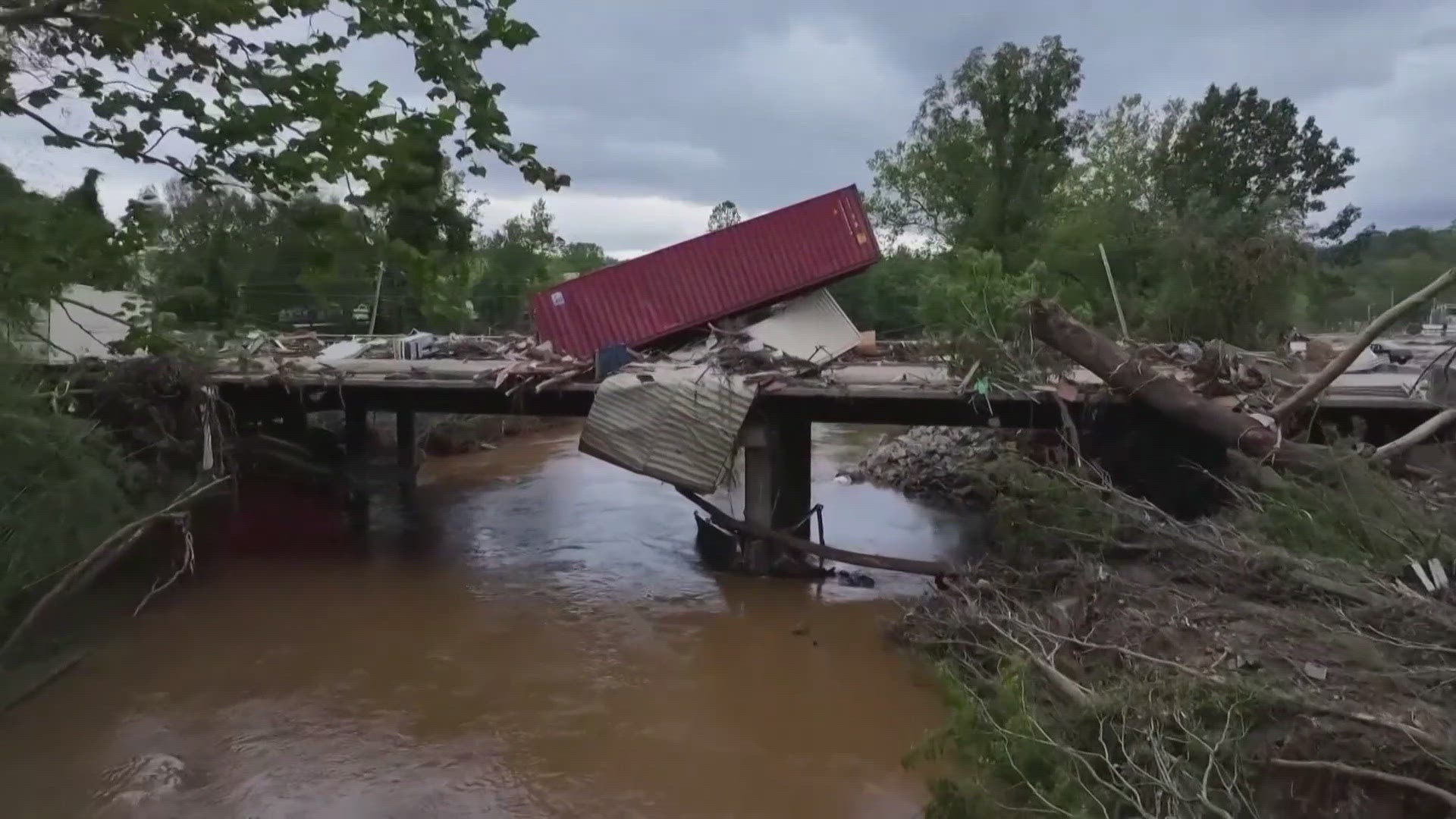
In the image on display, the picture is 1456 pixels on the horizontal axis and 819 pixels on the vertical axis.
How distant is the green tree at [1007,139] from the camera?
33.2 m

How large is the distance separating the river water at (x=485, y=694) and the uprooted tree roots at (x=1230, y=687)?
5.05 ft

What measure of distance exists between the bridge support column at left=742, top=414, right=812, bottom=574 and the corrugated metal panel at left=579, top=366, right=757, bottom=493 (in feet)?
3.94

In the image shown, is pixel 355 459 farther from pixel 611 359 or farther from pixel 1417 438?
pixel 1417 438

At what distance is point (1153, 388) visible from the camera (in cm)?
877

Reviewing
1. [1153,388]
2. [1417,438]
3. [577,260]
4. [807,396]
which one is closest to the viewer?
[1417,438]

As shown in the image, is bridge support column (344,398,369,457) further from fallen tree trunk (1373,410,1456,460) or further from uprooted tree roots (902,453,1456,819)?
fallen tree trunk (1373,410,1456,460)

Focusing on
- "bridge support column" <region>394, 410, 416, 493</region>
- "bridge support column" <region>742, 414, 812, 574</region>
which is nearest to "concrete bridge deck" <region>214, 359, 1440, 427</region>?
"bridge support column" <region>742, 414, 812, 574</region>

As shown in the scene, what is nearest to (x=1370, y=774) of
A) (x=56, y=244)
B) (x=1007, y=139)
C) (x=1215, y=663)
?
(x=1215, y=663)

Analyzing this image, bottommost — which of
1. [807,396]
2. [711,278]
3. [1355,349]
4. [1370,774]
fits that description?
[1370,774]

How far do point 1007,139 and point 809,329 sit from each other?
23127 mm

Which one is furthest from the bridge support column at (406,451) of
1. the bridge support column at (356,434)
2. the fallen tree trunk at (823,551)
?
the fallen tree trunk at (823,551)

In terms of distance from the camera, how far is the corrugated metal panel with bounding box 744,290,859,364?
13812 mm

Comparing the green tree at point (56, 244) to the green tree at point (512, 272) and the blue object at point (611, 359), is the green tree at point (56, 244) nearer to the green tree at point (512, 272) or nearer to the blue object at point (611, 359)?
the blue object at point (611, 359)

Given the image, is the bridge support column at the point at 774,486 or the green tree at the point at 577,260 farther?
the green tree at the point at 577,260
